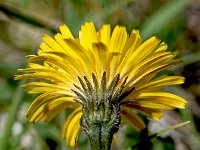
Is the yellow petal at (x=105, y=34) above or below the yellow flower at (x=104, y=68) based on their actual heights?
above

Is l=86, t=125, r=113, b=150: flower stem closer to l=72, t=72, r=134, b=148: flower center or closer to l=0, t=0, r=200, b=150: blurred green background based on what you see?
l=72, t=72, r=134, b=148: flower center

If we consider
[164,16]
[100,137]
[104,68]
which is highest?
[164,16]

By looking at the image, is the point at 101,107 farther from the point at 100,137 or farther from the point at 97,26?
the point at 97,26

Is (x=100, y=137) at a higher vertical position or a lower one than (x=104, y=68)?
lower

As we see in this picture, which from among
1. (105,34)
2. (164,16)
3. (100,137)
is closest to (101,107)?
(100,137)

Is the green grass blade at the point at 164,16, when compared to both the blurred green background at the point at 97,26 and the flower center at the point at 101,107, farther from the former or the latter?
the flower center at the point at 101,107

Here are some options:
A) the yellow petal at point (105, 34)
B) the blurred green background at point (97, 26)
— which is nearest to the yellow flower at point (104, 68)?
the yellow petal at point (105, 34)

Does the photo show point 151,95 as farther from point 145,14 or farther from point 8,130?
point 145,14
